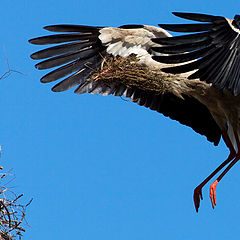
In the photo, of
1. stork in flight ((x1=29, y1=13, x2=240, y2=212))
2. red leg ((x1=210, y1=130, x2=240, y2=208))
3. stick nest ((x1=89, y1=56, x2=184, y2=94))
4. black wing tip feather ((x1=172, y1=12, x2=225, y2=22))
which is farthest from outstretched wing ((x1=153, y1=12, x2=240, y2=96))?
red leg ((x1=210, y1=130, x2=240, y2=208))

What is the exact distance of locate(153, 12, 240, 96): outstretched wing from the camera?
27.5ft

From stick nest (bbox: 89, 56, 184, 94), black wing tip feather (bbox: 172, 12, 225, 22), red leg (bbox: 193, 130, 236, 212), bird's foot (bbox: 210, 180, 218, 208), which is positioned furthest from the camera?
red leg (bbox: 193, 130, 236, 212)

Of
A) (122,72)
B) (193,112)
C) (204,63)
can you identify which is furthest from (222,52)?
(193,112)

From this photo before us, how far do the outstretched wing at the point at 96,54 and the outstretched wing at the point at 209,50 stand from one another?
1.13m

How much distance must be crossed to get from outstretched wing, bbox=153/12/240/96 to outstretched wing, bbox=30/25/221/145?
44.4 inches

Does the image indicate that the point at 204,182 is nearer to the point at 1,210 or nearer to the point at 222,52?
the point at 222,52

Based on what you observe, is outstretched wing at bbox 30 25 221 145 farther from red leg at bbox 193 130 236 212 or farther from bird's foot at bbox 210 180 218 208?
bird's foot at bbox 210 180 218 208

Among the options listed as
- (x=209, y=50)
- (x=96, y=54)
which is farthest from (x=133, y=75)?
(x=209, y=50)

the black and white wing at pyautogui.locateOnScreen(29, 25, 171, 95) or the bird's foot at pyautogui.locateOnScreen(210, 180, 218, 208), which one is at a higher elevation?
the black and white wing at pyautogui.locateOnScreen(29, 25, 171, 95)

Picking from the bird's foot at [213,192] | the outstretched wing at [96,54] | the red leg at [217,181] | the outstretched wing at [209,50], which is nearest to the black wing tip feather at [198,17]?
the outstretched wing at [209,50]

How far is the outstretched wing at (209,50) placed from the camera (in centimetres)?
838

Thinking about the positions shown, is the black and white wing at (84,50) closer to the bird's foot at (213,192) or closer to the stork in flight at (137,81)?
the stork in flight at (137,81)

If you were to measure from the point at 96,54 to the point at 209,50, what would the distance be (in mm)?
1938

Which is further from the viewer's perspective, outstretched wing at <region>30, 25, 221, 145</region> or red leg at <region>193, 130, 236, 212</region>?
red leg at <region>193, 130, 236, 212</region>
